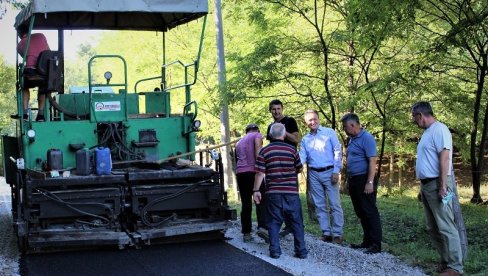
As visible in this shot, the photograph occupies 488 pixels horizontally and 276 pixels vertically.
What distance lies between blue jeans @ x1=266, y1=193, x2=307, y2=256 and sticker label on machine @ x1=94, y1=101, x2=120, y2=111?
280cm

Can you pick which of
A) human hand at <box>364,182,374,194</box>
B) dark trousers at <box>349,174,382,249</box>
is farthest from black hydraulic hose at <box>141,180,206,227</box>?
human hand at <box>364,182,374,194</box>

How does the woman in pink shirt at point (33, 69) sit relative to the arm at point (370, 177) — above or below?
above

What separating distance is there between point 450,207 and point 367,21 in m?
4.18

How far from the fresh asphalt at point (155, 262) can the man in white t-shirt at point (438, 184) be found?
1704 mm

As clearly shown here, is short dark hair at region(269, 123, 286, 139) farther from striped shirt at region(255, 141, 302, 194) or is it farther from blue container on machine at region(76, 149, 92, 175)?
blue container on machine at region(76, 149, 92, 175)

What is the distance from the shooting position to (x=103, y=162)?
7.55 m

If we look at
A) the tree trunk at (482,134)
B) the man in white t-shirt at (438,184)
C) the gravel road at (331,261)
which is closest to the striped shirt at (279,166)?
the gravel road at (331,261)

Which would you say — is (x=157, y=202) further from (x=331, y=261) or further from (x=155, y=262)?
(x=331, y=261)

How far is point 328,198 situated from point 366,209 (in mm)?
747

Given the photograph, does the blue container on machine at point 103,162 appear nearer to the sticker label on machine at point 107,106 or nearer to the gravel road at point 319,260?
the sticker label on machine at point 107,106

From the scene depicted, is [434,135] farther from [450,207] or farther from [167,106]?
[167,106]

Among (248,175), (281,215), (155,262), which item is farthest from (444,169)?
(155,262)

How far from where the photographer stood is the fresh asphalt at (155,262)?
624 centimetres

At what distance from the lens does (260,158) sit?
7012 mm
